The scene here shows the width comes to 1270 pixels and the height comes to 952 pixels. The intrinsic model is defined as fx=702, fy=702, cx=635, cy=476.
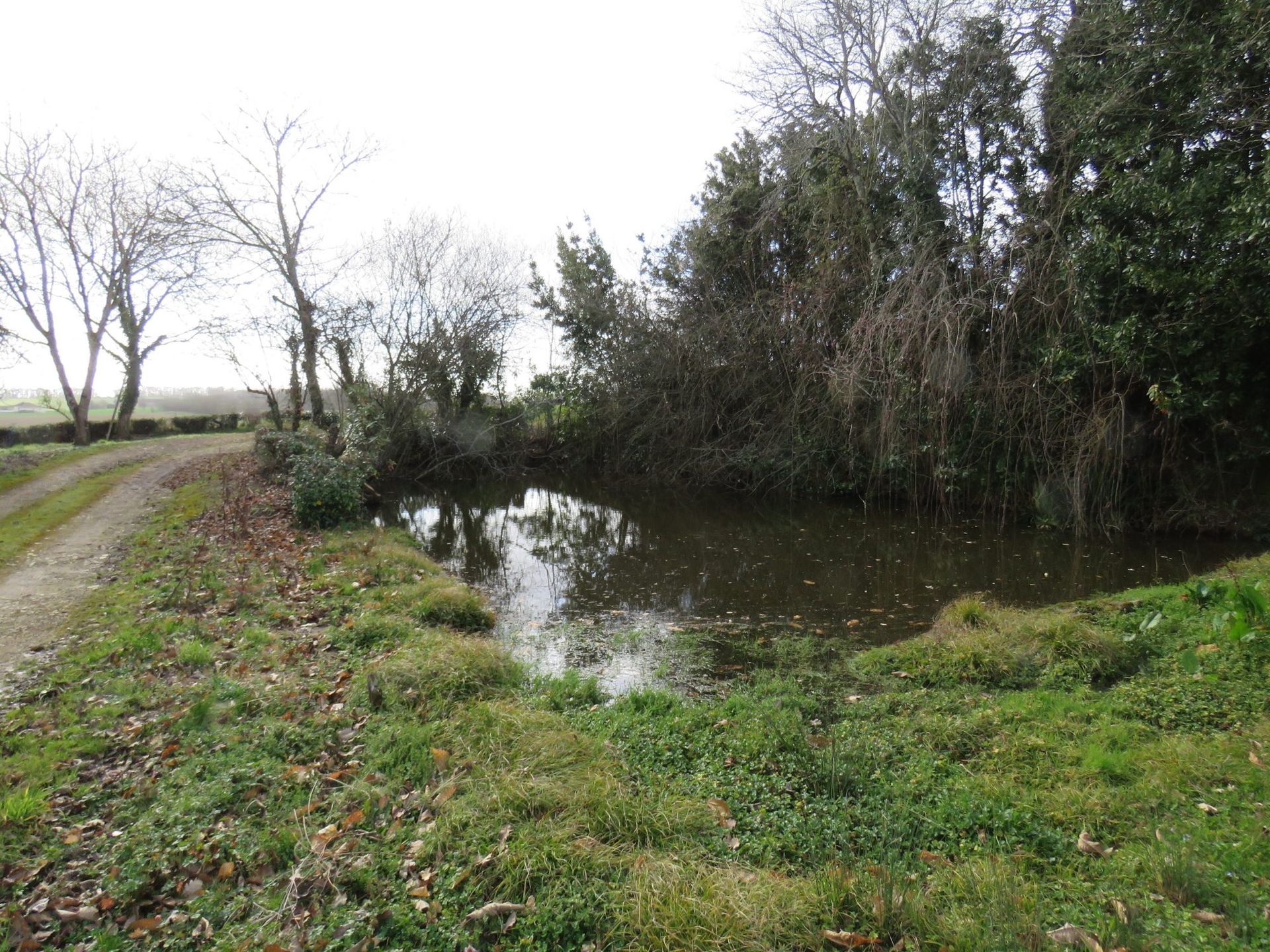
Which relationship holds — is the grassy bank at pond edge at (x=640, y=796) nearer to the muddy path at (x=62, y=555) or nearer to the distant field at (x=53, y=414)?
the muddy path at (x=62, y=555)

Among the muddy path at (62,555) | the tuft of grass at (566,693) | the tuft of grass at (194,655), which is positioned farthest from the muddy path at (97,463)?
the tuft of grass at (566,693)

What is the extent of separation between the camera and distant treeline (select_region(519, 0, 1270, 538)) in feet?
32.8

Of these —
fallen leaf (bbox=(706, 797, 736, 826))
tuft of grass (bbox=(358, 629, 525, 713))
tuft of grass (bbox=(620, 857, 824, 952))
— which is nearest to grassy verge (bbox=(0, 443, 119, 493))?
tuft of grass (bbox=(358, 629, 525, 713))

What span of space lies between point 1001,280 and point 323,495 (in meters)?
13.0

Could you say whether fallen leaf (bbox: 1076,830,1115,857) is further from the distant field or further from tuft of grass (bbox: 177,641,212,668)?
the distant field

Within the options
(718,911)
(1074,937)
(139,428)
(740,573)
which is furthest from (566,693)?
(139,428)

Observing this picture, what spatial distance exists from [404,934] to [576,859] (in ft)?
2.54

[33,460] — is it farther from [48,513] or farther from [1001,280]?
[1001,280]

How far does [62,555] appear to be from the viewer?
9359 mm

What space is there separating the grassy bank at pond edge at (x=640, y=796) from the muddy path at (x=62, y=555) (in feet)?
1.72

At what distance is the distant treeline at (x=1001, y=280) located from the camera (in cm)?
999

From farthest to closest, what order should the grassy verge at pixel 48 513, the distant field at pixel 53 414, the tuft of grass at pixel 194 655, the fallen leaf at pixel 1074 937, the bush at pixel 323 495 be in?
the distant field at pixel 53 414 < the bush at pixel 323 495 < the grassy verge at pixel 48 513 < the tuft of grass at pixel 194 655 < the fallen leaf at pixel 1074 937

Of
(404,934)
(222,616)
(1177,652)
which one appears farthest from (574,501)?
(404,934)

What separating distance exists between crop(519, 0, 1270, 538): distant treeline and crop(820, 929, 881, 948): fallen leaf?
33.3ft
